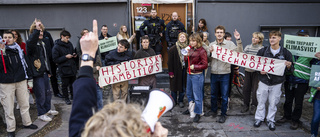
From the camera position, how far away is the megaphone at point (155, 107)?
4.97ft

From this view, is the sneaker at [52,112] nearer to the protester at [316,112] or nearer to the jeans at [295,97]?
the jeans at [295,97]

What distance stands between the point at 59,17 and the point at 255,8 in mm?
7635

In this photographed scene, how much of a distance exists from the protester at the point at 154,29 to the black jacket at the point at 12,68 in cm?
419

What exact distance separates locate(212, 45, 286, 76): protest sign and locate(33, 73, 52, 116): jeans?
13.7 ft

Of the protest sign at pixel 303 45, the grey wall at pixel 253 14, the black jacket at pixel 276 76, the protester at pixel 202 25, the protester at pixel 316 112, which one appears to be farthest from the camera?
the grey wall at pixel 253 14

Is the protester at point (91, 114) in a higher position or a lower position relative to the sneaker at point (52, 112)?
higher

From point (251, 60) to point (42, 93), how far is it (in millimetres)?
5103

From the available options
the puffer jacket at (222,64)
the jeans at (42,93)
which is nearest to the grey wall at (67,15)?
the jeans at (42,93)

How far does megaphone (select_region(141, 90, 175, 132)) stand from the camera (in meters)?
1.51

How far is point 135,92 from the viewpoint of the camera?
4.98 m

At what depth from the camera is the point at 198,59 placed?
497 cm

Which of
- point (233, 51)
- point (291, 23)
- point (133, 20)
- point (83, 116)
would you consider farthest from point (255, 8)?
point (83, 116)

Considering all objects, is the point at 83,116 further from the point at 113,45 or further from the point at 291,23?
the point at 291,23

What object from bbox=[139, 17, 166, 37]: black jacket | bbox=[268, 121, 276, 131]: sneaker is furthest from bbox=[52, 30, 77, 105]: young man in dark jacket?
bbox=[268, 121, 276, 131]: sneaker
